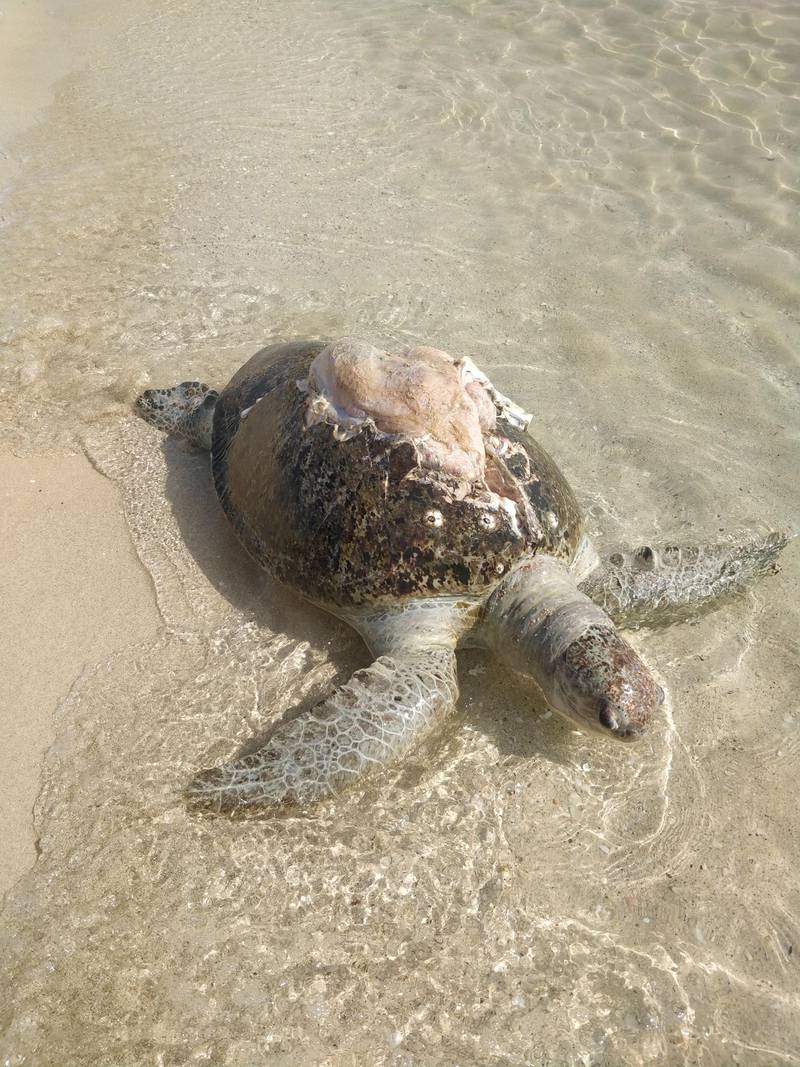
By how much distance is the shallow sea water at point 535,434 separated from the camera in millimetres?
2439

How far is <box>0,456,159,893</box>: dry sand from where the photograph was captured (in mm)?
2873

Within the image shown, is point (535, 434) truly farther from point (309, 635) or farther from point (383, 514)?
point (309, 635)

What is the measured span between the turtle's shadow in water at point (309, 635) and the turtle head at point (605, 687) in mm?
268

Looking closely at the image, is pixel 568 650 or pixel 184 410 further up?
pixel 568 650

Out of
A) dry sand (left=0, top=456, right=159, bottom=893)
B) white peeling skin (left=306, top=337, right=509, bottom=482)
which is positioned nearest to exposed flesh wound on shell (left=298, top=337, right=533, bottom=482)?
white peeling skin (left=306, top=337, right=509, bottom=482)

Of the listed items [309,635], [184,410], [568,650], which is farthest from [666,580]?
[184,410]

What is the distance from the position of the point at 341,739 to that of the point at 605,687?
1007 millimetres

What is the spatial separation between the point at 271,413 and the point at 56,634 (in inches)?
55.8

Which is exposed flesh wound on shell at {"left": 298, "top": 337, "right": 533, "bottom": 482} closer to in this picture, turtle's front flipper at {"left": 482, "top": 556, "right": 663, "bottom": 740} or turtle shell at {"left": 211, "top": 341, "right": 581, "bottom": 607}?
turtle shell at {"left": 211, "top": 341, "right": 581, "bottom": 607}

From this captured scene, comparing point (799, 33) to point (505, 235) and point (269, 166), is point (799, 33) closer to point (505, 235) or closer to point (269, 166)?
point (505, 235)

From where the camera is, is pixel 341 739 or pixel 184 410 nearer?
pixel 341 739

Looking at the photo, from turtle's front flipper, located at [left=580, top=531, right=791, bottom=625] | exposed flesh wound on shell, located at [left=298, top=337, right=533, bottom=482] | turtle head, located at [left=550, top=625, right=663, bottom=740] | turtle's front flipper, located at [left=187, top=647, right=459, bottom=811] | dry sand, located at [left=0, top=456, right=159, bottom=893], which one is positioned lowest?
dry sand, located at [left=0, top=456, right=159, bottom=893]

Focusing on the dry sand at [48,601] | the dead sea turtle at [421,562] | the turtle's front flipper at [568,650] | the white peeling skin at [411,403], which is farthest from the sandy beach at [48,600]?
the turtle's front flipper at [568,650]

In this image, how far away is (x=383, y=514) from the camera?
123 inches
